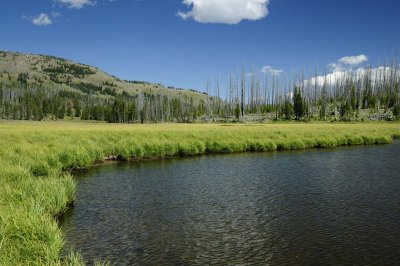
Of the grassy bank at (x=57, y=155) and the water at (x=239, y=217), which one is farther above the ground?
the grassy bank at (x=57, y=155)

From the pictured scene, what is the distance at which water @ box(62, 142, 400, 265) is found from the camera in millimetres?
13789

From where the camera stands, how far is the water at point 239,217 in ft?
45.2

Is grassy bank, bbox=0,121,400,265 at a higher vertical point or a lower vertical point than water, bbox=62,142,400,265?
higher

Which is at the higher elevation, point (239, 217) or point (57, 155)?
point (57, 155)

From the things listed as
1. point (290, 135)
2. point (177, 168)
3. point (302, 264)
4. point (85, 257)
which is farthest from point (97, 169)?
point (290, 135)

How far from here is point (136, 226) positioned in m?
17.2

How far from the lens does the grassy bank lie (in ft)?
38.2

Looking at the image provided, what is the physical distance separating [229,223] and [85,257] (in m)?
6.81

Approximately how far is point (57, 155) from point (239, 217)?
65.6 feet

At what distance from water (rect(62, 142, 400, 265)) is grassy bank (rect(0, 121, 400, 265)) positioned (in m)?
1.87

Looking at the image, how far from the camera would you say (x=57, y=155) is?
32.6 m

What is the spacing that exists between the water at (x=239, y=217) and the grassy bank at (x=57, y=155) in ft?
6.13

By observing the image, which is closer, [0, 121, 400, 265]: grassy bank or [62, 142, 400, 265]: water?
[0, 121, 400, 265]: grassy bank

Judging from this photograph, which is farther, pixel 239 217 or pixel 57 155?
pixel 57 155
